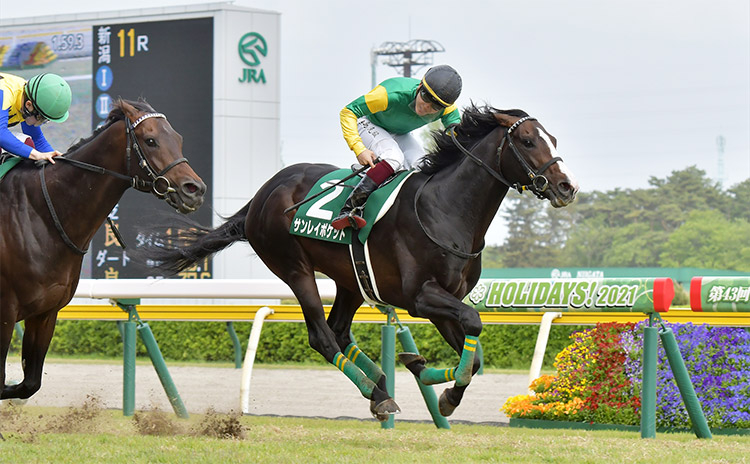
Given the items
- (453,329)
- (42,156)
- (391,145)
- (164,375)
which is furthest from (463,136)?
(164,375)

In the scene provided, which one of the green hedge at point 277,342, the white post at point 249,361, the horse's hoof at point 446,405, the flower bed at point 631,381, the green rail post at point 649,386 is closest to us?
the horse's hoof at point 446,405

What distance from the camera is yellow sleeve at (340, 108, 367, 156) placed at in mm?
5328

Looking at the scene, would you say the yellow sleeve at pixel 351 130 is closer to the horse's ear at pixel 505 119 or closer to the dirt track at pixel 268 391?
the horse's ear at pixel 505 119

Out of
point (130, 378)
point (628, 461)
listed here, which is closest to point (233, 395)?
point (130, 378)

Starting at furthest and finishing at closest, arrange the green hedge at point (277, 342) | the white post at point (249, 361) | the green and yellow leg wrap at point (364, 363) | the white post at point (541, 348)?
the green hedge at point (277, 342)
the white post at point (249, 361)
the white post at point (541, 348)
the green and yellow leg wrap at point (364, 363)

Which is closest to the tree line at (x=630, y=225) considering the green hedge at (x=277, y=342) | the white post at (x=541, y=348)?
the green hedge at (x=277, y=342)

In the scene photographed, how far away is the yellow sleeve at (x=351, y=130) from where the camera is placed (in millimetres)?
5328

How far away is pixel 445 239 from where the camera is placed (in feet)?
16.3

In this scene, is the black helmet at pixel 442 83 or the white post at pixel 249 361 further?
the white post at pixel 249 361

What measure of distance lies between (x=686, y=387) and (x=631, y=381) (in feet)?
2.71

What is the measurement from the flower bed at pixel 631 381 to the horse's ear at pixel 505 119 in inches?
89.1

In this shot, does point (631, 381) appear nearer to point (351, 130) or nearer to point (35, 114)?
point (351, 130)

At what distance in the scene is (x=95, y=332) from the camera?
44.1ft

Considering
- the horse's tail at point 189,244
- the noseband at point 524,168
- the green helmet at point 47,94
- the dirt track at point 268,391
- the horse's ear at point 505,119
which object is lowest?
the dirt track at point 268,391
